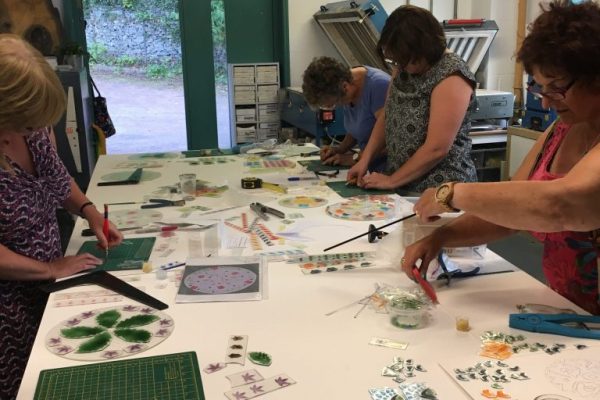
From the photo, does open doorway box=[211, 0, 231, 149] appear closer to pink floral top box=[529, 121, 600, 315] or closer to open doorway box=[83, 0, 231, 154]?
open doorway box=[83, 0, 231, 154]

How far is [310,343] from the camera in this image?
1.23m

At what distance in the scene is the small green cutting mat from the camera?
3.44ft

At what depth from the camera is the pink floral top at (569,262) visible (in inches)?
55.0

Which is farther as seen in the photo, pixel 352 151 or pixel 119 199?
pixel 352 151

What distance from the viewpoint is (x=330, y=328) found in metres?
1.29

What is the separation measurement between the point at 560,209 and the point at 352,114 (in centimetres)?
188

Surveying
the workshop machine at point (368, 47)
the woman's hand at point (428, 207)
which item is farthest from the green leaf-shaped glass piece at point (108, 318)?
the workshop machine at point (368, 47)

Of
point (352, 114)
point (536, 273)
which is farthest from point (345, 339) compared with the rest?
point (536, 273)

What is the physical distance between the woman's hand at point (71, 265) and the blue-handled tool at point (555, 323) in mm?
1092

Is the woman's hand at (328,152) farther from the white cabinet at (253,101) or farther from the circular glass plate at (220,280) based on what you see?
the white cabinet at (253,101)

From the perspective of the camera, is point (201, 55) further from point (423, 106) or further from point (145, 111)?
point (423, 106)

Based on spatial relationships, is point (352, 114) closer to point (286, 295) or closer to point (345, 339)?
point (286, 295)

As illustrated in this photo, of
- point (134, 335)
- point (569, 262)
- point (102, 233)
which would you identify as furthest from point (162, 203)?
point (569, 262)

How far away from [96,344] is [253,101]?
13.0 ft
